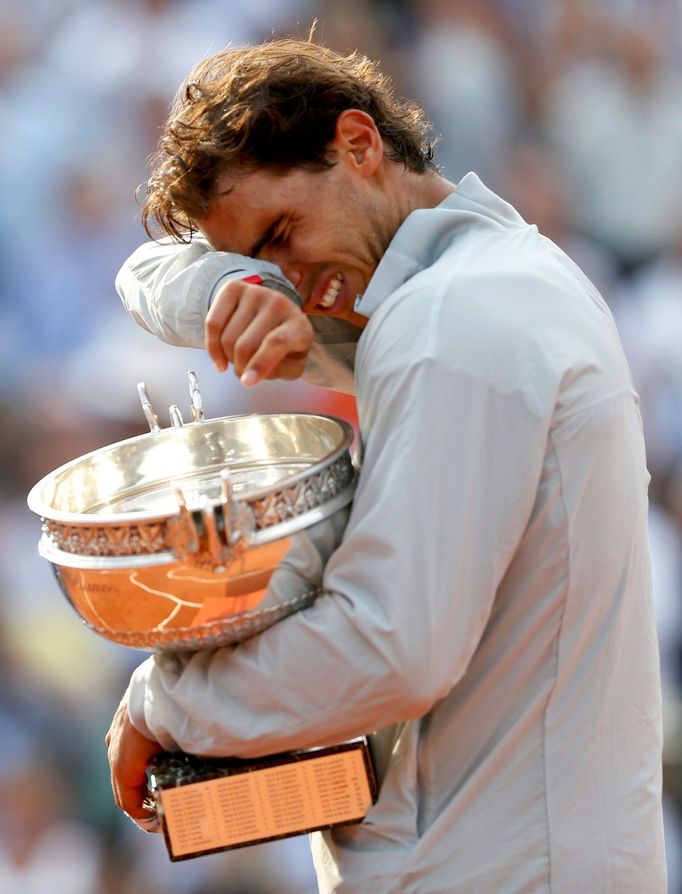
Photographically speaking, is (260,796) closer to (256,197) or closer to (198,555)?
(198,555)

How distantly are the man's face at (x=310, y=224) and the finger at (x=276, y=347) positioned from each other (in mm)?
122

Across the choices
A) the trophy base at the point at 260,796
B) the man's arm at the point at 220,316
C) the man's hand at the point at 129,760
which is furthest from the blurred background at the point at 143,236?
the trophy base at the point at 260,796

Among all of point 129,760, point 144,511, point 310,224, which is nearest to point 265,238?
point 310,224

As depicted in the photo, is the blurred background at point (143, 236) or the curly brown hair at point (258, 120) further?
the blurred background at point (143, 236)

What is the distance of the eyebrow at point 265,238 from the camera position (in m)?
1.00

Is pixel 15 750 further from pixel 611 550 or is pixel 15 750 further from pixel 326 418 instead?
pixel 611 550

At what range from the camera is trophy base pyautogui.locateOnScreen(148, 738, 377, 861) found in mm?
898

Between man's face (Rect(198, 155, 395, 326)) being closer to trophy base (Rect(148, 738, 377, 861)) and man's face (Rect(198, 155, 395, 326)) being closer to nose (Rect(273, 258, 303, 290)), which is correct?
nose (Rect(273, 258, 303, 290))

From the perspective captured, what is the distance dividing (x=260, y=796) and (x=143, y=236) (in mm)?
1745

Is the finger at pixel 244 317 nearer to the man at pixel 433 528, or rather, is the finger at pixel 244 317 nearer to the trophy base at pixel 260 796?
the man at pixel 433 528

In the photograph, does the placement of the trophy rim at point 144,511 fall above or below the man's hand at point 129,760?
above

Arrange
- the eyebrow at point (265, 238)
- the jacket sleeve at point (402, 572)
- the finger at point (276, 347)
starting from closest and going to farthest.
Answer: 1. the jacket sleeve at point (402, 572)
2. the finger at point (276, 347)
3. the eyebrow at point (265, 238)

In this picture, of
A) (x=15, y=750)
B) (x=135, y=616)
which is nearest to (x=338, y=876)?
(x=135, y=616)

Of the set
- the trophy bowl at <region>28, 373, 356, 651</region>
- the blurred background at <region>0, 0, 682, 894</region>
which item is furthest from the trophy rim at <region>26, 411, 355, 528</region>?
the blurred background at <region>0, 0, 682, 894</region>
